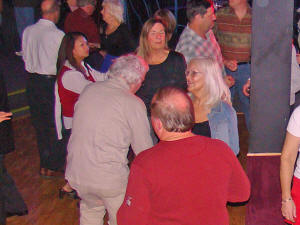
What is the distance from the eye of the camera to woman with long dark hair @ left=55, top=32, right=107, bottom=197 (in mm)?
4137

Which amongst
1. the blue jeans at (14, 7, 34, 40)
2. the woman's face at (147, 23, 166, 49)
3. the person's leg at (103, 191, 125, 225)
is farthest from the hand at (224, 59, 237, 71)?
the blue jeans at (14, 7, 34, 40)

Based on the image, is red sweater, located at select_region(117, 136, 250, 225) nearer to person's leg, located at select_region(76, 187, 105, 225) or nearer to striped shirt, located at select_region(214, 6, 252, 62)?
person's leg, located at select_region(76, 187, 105, 225)

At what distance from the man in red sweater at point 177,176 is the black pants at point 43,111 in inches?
118

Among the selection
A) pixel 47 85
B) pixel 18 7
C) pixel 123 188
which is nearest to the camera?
pixel 123 188

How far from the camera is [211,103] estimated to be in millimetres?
3178

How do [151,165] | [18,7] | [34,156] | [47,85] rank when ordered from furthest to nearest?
[18,7] → [34,156] → [47,85] → [151,165]

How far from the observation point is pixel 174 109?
7.19 ft

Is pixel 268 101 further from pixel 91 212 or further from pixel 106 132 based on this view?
pixel 91 212

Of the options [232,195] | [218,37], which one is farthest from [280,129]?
[218,37]

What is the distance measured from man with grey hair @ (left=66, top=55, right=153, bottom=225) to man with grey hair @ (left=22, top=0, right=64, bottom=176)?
2026mm

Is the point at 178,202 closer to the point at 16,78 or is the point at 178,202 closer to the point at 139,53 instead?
the point at 139,53

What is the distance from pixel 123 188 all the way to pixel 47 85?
233cm

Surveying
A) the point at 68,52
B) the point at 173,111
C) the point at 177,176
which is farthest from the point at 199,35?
the point at 177,176

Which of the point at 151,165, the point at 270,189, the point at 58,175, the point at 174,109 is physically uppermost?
the point at 174,109
